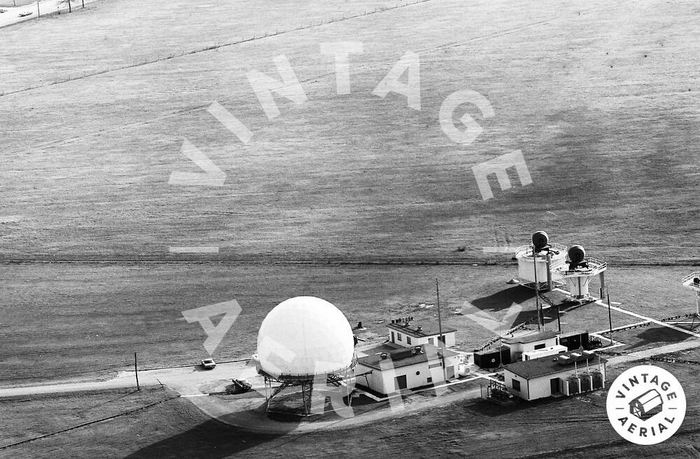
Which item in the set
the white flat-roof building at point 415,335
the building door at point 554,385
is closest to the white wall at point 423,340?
the white flat-roof building at point 415,335

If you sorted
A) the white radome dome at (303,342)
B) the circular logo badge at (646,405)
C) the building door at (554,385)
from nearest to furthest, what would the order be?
the circular logo badge at (646,405)
the white radome dome at (303,342)
the building door at (554,385)

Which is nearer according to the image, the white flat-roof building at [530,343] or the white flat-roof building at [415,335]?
the white flat-roof building at [530,343]

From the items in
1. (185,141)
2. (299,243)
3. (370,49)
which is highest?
(370,49)

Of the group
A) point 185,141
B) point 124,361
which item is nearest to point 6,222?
point 185,141

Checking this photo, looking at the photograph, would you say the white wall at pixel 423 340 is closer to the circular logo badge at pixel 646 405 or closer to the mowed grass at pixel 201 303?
the mowed grass at pixel 201 303

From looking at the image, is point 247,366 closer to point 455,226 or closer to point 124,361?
point 124,361

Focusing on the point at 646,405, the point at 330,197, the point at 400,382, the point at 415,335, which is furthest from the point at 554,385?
the point at 330,197

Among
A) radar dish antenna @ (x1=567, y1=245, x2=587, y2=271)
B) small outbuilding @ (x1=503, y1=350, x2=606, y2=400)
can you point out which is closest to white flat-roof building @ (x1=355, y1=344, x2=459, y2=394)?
small outbuilding @ (x1=503, y1=350, x2=606, y2=400)
